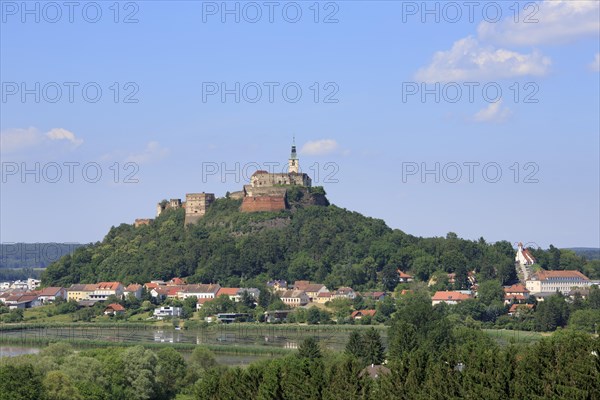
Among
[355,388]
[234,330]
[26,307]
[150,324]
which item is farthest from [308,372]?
[26,307]

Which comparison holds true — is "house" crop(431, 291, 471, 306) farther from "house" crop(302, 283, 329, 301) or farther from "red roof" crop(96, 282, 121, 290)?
"red roof" crop(96, 282, 121, 290)

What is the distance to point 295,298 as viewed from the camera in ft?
397

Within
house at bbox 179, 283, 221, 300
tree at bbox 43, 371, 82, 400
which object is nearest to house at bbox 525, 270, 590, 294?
house at bbox 179, 283, 221, 300

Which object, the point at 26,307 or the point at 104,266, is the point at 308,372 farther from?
the point at 104,266

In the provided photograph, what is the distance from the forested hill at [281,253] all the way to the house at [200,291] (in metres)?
5.14

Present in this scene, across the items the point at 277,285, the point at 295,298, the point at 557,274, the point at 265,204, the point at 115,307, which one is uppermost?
the point at 265,204

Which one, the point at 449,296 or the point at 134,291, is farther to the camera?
the point at 134,291

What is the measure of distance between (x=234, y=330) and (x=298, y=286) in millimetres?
22052

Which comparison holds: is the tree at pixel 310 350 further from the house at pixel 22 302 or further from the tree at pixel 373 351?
the house at pixel 22 302

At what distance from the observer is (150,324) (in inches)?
4360

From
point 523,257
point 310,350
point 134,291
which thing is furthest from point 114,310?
point 310,350

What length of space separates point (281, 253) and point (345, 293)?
51.9ft

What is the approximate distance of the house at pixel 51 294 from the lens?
129m

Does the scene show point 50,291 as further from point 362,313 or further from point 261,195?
point 362,313
